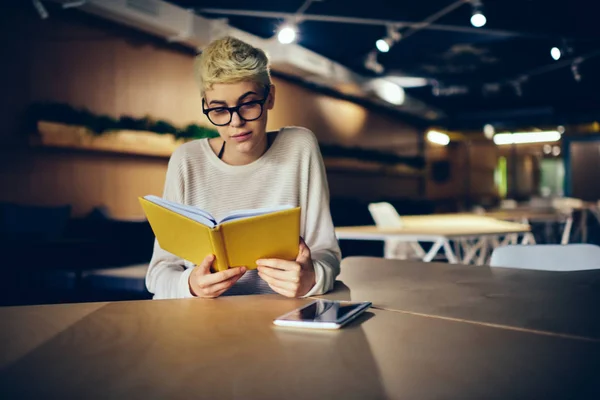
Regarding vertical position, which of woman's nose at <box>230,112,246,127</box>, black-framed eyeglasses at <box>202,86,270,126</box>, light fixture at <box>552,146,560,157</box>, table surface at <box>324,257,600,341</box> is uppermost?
light fixture at <box>552,146,560,157</box>

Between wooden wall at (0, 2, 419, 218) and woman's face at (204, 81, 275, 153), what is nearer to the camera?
woman's face at (204, 81, 275, 153)

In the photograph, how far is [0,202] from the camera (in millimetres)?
4629

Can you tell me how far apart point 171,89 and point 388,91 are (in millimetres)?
5472

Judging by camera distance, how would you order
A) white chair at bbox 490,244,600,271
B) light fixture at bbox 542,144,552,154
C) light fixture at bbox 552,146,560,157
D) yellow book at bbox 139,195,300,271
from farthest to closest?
light fixture at bbox 542,144,552,154, light fixture at bbox 552,146,560,157, white chair at bbox 490,244,600,271, yellow book at bbox 139,195,300,271

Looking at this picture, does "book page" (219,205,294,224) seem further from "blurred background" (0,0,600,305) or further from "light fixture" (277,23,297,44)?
"light fixture" (277,23,297,44)

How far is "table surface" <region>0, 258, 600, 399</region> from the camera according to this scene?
68 centimetres

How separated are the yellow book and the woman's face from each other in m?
0.38

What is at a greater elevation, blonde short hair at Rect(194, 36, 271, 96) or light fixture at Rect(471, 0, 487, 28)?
light fixture at Rect(471, 0, 487, 28)

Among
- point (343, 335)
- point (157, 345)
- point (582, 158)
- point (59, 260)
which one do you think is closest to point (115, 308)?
point (157, 345)

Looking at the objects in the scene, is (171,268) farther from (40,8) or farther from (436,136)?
(436,136)

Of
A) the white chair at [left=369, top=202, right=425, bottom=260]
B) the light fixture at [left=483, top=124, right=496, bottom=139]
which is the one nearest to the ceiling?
the light fixture at [left=483, top=124, right=496, bottom=139]

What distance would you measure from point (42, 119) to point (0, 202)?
0.93m

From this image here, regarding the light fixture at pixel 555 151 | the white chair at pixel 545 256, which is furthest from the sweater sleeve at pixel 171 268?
the light fixture at pixel 555 151

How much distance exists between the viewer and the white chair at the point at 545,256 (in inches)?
76.9
